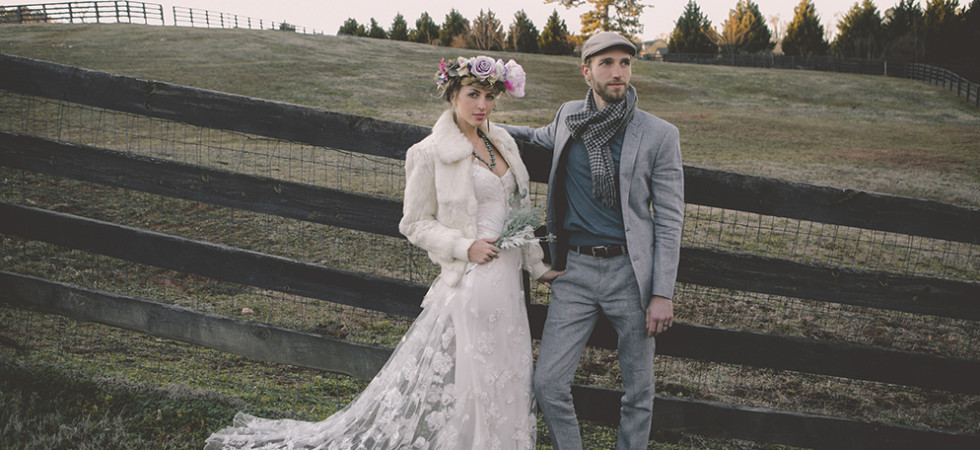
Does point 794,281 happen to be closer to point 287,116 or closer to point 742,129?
point 287,116

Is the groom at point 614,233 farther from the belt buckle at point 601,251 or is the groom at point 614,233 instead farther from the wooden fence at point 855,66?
the wooden fence at point 855,66

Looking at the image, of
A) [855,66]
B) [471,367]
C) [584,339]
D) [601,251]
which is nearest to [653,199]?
[601,251]

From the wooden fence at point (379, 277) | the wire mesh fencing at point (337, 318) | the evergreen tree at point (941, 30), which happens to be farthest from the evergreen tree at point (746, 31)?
the wooden fence at point (379, 277)

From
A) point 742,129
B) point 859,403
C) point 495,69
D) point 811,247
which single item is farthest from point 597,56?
point 742,129

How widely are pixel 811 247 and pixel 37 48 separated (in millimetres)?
28163

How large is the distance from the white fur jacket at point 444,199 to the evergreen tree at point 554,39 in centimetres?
4771

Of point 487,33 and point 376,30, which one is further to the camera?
point 376,30

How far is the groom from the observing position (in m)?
2.89

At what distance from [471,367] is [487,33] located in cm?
4897

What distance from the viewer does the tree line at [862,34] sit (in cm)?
3909

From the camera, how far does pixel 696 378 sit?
4.85m

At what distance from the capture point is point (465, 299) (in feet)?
9.80

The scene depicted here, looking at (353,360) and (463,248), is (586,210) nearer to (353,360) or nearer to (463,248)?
(463,248)

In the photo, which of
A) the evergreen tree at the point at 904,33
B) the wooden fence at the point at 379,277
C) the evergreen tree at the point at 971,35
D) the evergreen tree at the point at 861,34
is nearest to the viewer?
the wooden fence at the point at 379,277
